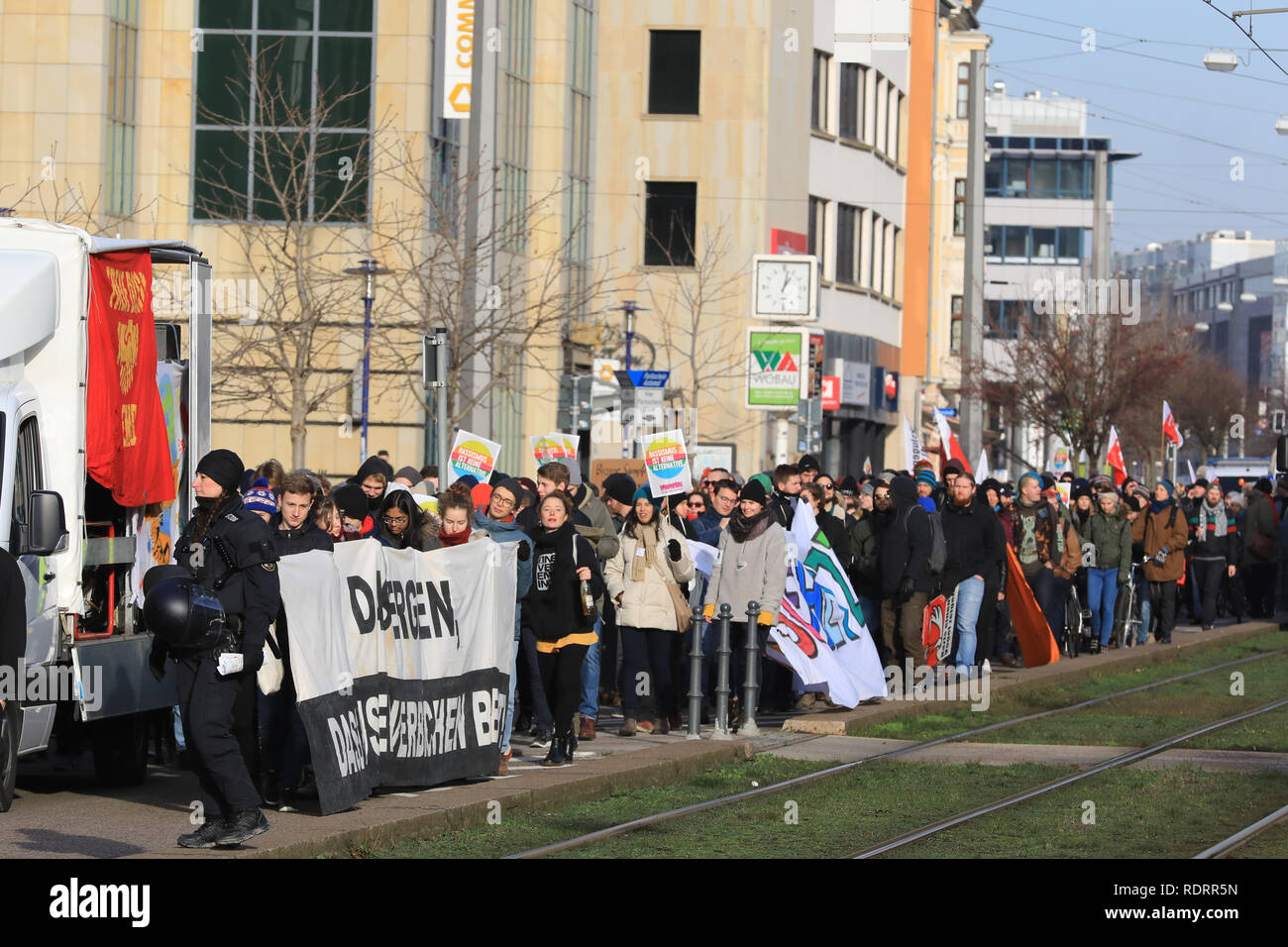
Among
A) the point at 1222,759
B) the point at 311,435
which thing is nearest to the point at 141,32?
the point at 311,435

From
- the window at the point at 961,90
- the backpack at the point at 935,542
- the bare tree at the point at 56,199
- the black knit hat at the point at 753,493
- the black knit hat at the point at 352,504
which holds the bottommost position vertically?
the backpack at the point at 935,542

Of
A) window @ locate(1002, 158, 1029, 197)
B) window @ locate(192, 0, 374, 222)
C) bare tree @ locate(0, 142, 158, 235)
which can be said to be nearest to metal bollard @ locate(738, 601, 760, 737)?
bare tree @ locate(0, 142, 158, 235)

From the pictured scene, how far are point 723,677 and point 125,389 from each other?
4.82 metres

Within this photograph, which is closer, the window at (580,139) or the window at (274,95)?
the window at (274,95)

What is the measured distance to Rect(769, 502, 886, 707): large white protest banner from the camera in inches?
682

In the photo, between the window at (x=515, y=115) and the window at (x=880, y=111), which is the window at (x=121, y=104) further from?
the window at (x=880, y=111)

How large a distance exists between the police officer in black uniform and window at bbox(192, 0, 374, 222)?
2302 cm

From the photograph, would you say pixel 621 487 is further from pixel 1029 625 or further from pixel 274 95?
pixel 274 95

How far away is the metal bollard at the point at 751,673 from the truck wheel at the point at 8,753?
5803 mm

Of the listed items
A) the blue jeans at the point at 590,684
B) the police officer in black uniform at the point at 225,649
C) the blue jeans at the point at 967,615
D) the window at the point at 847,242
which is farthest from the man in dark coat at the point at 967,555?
the window at the point at 847,242

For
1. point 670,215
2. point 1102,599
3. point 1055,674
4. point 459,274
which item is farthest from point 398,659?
point 670,215

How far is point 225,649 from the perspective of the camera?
9914 millimetres

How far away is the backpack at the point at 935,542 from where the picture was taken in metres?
19.3

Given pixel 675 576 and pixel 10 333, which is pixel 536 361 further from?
pixel 10 333
